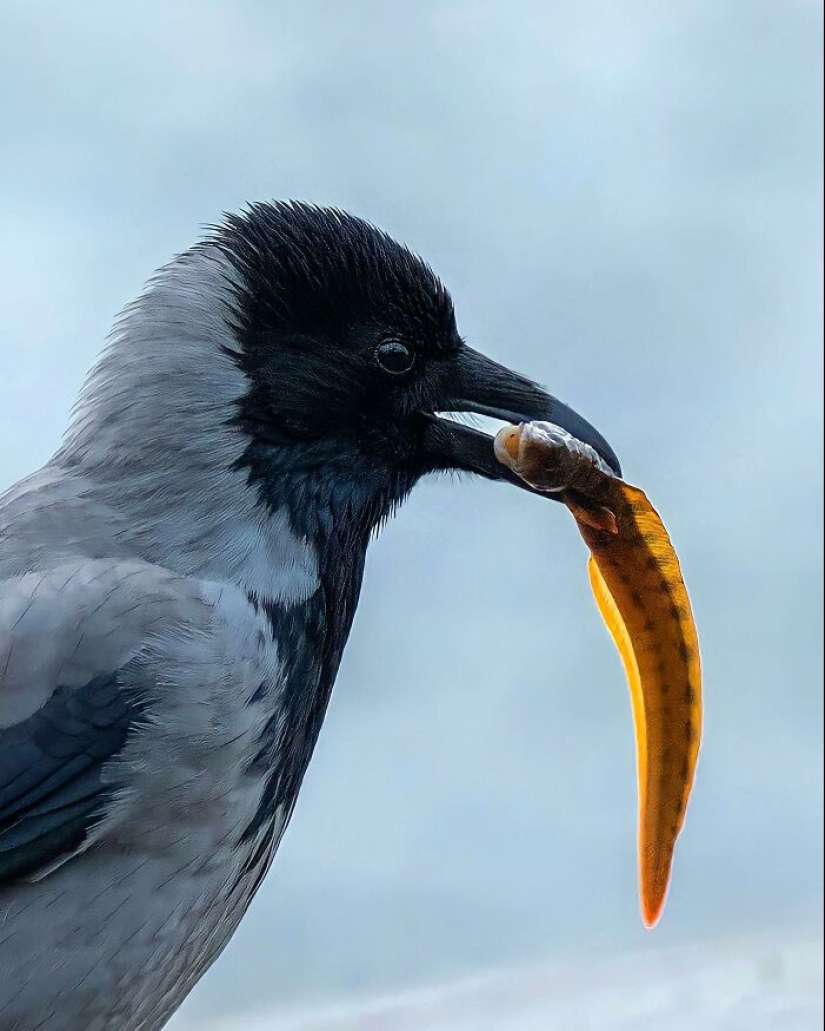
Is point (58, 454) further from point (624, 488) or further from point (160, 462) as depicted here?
point (624, 488)

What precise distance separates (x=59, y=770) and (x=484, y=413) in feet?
1.51

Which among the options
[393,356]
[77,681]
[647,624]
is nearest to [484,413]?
[393,356]

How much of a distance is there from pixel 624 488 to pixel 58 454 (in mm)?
460

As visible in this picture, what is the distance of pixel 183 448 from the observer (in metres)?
1.20

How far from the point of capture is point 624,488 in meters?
1.21

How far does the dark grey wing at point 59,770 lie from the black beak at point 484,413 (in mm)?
357

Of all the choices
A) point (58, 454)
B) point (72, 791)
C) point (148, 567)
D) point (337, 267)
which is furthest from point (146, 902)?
point (337, 267)

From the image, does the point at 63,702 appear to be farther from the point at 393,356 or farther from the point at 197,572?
the point at 393,356

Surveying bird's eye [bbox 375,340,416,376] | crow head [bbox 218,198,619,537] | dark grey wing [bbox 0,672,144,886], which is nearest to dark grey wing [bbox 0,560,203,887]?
dark grey wing [bbox 0,672,144,886]

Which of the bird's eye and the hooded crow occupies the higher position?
the bird's eye

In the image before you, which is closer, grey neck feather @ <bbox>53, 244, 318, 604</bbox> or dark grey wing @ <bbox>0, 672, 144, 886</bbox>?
dark grey wing @ <bbox>0, 672, 144, 886</bbox>

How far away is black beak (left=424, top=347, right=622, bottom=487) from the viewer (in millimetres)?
1276

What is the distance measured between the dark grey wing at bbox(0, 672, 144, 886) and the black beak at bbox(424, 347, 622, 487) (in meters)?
0.36

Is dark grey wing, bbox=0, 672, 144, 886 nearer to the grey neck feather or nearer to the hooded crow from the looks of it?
the hooded crow
